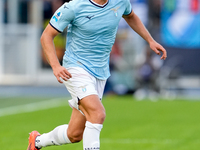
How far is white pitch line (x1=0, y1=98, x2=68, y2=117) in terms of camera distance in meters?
13.3

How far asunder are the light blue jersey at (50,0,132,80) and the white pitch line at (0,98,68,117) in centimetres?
673

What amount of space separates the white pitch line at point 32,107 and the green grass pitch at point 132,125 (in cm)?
30

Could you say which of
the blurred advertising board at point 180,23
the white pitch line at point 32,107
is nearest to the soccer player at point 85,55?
the white pitch line at point 32,107

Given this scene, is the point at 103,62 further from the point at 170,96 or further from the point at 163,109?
the point at 170,96

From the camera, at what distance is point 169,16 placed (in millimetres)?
21734

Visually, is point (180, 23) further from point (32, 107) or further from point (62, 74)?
point (62, 74)

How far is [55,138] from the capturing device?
6414 mm

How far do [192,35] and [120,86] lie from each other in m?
4.39

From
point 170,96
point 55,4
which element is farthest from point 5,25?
point 170,96

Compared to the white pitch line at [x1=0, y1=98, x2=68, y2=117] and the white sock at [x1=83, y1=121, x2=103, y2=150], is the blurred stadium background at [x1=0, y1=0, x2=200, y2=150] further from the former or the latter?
the white sock at [x1=83, y1=121, x2=103, y2=150]

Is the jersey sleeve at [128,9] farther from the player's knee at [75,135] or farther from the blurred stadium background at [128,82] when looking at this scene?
the blurred stadium background at [128,82]

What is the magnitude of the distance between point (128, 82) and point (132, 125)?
9.01 m

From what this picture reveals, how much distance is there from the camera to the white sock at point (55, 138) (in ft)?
20.6

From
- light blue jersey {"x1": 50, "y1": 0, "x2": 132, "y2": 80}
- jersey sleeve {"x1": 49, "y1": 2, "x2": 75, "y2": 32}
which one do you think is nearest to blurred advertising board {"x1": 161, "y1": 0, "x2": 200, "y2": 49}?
light blue jersey {"x1": 50, "y1": 0, "x2": 132, "y2": 80}
